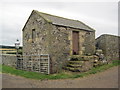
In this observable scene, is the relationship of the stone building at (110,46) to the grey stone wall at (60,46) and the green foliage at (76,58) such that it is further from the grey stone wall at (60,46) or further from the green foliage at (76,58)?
the green foliage at (76,58)

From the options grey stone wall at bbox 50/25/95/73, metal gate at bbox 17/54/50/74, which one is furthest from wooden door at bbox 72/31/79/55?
metal gate at bbox 17/54/50/74

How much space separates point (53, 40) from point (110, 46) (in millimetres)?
7544

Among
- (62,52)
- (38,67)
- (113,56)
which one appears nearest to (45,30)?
(62,52)

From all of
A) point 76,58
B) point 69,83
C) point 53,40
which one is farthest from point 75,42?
point 69,83

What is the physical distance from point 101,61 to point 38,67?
635cm

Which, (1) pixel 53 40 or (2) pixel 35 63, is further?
(2) pixel 35 63

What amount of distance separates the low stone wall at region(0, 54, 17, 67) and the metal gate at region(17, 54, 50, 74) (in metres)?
0.84

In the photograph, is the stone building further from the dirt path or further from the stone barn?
the dirt path

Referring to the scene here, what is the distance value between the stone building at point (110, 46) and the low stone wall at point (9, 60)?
1055 centimetres

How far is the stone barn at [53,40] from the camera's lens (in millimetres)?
11750

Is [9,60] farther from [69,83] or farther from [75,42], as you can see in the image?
[69,83]

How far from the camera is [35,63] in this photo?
1272 cm

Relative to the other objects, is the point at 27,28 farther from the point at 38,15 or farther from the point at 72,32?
the point at 72,32

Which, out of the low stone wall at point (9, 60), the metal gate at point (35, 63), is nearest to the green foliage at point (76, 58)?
the metal gate at point (35, 63)
